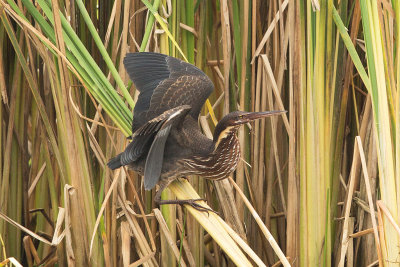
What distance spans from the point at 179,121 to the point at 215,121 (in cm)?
24

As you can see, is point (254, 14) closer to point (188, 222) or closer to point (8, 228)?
point (188, 222)

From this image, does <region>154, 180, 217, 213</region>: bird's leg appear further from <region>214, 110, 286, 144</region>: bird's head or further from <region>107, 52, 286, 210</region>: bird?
<region>214, 110, 286, 144</region>: bird's head

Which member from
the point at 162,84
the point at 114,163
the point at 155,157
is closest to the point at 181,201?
the point at 155,157

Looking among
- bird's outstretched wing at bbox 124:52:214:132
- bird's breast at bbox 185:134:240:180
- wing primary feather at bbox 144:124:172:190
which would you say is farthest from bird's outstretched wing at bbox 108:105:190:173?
bird's breast at bbox 185:134:240:180

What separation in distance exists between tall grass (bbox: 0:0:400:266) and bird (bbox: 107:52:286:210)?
7 centimetres

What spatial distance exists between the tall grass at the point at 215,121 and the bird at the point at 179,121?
0.07 meters

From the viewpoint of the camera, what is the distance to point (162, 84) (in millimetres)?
2160

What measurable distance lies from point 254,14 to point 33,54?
34.2 inches

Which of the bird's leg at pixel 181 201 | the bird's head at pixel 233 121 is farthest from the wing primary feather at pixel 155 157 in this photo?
the bird's head at pixel 233 121

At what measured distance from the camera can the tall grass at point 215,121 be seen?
1907 mm

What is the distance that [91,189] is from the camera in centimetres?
215

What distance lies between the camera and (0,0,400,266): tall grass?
1907mm

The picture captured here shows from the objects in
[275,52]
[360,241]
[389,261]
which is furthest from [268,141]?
[389,261]

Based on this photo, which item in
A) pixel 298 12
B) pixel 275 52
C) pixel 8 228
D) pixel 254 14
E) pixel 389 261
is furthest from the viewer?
pixel 8 228
